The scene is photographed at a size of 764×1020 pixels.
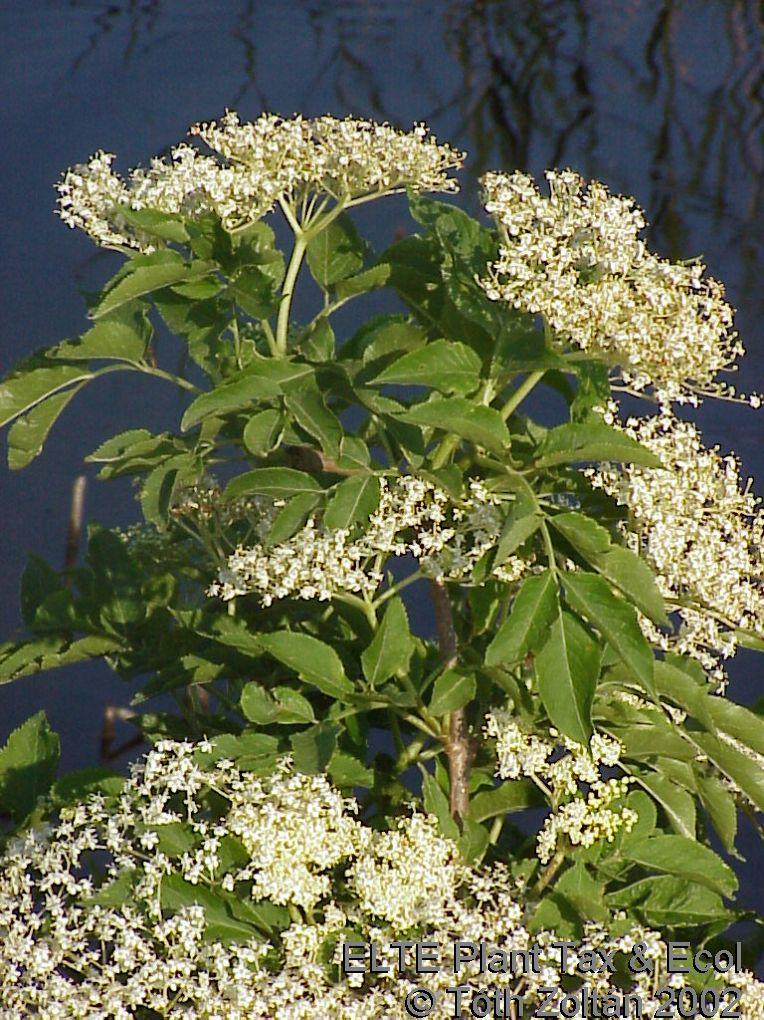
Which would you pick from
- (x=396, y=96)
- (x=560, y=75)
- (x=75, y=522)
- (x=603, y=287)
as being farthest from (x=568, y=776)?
(x=560, y=75)

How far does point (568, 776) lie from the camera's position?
0.85 m

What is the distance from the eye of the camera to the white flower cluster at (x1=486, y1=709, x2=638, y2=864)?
84 centimetres

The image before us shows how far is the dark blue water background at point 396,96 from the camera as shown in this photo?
229 centimetres

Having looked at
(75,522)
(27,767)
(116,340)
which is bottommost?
(75,522)

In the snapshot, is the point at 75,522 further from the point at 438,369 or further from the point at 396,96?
the point at 438,369

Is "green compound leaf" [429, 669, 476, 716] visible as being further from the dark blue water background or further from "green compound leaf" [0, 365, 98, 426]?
the dark blue water background

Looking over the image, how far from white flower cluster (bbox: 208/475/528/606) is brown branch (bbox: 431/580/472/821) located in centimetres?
7

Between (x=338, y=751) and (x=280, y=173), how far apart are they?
379 millimetres

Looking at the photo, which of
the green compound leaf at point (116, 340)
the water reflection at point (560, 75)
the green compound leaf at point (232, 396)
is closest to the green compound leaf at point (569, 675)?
the green compound leaf at point (232, 396)

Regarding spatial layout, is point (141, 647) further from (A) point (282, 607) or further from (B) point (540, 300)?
(B) point (540, 300)

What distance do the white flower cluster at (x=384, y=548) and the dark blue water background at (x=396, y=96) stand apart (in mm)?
1268

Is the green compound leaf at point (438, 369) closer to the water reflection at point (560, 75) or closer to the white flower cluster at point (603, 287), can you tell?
the white flower cluster at point (603, 287)

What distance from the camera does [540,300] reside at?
73 cm

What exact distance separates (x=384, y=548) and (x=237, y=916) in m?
A: 0.25
